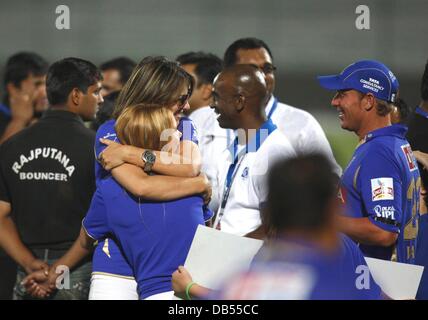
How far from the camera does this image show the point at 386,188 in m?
3.55

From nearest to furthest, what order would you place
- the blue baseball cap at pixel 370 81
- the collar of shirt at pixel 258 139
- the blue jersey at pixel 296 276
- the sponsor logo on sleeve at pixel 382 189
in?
the blue jersey at pixel 296 276 < the sponsor logo on sleeve at pixel 382 189 < the blue baseball cap at pixel 370 81 < the collar of shirt at pixel 258 139

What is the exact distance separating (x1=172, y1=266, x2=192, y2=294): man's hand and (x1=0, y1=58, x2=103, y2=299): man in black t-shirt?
1.33 meters

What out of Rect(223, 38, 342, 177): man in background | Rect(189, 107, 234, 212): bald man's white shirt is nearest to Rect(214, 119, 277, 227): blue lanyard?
Rect(189, 107, 234, 212): bald man's white shirt

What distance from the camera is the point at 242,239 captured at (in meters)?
3.13

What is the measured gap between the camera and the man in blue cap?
11.7 ft

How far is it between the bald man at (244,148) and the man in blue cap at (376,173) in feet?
1.29

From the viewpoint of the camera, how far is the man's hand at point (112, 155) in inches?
128

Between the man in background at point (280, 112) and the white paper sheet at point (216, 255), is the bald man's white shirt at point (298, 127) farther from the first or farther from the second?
the white paper sheet at point (216, 255)

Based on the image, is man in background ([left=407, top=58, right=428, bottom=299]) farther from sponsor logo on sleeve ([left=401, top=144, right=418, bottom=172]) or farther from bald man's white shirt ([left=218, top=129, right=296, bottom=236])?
bald man's white shirt ([left=218, top=129, right=296, bottom=236])

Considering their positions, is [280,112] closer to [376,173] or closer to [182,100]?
[376,173]

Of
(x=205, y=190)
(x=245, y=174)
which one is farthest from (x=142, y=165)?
(x=245, y=174)

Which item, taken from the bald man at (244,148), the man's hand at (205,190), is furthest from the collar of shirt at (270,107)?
the man's hand at (205,190)

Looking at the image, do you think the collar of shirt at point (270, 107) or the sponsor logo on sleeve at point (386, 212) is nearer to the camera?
the sponsor logo on sleeve at point (386, 212)
